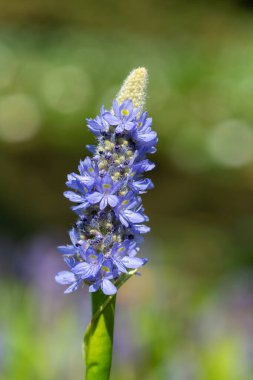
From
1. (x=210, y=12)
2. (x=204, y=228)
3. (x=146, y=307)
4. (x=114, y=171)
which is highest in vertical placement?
(x=210, y=12)

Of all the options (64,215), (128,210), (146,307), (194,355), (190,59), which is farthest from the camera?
(190,59)

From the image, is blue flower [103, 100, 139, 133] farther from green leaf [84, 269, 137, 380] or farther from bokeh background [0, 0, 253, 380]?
bokeh background [0, 0, 253, 380]

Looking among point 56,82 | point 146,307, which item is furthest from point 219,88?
point 146,307

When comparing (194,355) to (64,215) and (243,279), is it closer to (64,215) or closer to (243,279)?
(243,279)

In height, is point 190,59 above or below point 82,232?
above

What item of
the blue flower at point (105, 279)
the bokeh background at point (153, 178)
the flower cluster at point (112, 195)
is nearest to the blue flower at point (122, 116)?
the flower cluster at point (112, 195)

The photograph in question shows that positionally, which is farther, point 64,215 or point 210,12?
point 210,12

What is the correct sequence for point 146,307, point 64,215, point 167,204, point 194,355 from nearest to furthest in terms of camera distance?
point 194,355, point 146,307, point 64,215, point 167,204

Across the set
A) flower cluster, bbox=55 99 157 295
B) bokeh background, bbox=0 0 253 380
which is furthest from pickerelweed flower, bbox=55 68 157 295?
bokeh background, bbox=0 0 253 380

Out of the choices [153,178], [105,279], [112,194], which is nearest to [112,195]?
[112,194]
